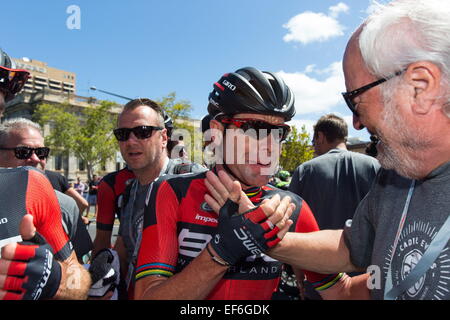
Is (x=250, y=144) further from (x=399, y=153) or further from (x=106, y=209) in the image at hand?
(x=106, y=209)

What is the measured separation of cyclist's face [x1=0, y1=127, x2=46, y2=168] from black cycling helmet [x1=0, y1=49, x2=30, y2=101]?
212 cm

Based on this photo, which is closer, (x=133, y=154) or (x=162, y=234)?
(x=162, y=234)

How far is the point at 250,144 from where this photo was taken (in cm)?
233

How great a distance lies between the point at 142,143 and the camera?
3.87 m

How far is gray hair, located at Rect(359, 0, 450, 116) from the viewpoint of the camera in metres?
1.46

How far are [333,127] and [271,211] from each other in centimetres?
381

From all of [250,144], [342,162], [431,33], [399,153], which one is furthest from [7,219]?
[342,162]

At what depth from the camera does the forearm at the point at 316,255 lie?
6.49ft

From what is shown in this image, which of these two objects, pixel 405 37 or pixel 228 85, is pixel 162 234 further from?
pixel 405 37

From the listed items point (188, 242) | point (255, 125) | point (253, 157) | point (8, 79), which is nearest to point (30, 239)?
point (188, 242)

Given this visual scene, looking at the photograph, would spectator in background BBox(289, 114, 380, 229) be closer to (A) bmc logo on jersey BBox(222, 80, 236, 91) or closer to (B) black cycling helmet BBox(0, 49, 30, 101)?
(A) bmc logo on jersey BBox(222, 80, 236, 91)

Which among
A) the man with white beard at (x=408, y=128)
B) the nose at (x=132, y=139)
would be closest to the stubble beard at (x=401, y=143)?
the man with white beard at (x=408, y=128)

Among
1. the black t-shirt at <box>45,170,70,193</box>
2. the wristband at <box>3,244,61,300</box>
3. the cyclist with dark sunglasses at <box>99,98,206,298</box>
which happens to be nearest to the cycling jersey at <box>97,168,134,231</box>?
the cyclist with dark sunglasses at <box>99,98,206,298</box>

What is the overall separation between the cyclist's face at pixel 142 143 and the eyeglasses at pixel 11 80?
5.20 ft
